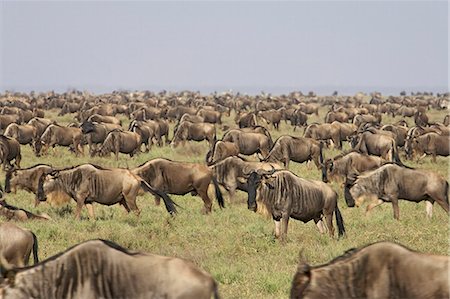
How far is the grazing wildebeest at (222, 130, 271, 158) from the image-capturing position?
22953 mm

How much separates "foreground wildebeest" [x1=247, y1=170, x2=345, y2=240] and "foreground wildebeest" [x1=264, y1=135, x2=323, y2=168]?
8507mm

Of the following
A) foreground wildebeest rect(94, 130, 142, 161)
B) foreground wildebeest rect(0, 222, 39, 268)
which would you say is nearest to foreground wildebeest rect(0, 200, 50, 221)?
foreground wildebeest rect(0, 222, 39, 268)

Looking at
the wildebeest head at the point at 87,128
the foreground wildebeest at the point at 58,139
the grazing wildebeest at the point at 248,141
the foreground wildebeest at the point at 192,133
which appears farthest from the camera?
the foreground wildebeest at the point at 192,133

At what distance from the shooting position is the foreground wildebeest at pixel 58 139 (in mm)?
24078

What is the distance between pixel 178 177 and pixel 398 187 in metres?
5.21

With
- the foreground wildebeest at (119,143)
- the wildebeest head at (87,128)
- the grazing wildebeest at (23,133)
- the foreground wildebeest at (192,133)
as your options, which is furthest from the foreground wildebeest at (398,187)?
the grazing wildebeest at (23,133)

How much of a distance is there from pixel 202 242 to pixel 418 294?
654 centimetres

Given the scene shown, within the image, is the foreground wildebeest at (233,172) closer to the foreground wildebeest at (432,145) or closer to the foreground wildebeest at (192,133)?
the foreground wildebeest at (432,145)

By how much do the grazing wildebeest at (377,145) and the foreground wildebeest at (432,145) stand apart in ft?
4.98

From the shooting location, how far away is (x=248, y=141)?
23.1 meters

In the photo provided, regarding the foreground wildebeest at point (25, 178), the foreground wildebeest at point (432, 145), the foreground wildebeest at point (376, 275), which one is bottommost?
the foreground wildebeest at point (432, 145)

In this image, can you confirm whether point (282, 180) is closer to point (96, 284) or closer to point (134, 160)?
point (96, 284)

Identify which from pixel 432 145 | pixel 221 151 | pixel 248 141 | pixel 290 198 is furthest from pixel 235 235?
pixel 432 145

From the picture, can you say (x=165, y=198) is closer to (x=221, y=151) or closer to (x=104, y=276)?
(x=221, y=151)
